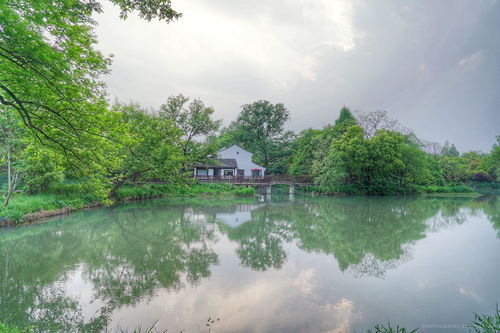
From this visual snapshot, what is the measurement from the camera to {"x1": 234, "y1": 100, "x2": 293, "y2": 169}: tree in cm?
4612

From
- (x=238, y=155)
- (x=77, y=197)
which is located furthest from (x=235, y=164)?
(x=77, y=197)

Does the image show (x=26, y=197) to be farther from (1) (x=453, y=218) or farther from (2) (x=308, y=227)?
(1) (x=453, y=218)

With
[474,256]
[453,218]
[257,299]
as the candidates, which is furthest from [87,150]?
[453,218]

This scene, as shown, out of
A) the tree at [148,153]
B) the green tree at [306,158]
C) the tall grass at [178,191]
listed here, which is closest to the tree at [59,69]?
the tree at [148,153]

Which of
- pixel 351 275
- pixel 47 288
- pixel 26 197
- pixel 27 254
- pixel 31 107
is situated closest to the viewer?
pixel 31 107

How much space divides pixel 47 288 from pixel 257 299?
14.5 ft

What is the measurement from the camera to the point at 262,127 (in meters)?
47.2

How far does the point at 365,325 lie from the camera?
4.25 metres

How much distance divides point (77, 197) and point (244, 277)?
13.8 metres

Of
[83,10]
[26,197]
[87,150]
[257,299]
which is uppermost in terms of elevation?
[83,10]

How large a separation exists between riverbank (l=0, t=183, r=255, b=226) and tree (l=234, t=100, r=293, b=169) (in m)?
19.4

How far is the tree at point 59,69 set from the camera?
3.36m

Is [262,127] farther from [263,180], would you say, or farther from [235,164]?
[263,180]

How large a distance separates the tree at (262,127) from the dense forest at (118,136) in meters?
0.18
